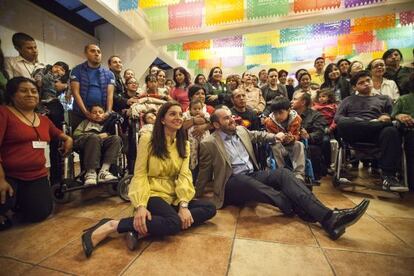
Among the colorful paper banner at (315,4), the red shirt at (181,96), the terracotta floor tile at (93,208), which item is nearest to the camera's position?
the terracotta floor tile at (93,208)

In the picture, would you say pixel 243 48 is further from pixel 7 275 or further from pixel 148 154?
pixel 7 275

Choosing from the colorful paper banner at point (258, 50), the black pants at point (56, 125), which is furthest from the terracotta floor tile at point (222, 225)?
the colorful paper banner at point (258, 50)

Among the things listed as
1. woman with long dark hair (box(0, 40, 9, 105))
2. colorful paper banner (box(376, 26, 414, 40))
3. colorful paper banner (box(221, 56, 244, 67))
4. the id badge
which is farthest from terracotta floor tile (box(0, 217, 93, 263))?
colorful paper banner (box(376, 26, 414, 40))

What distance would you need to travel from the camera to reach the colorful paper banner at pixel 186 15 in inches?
176

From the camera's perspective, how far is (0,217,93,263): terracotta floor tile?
54.9 inches

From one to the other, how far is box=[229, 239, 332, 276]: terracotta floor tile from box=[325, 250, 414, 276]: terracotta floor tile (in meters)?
0.07

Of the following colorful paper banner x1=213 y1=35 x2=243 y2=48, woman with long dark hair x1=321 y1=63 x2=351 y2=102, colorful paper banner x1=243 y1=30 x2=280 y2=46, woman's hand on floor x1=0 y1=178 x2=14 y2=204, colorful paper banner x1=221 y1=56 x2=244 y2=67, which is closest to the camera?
woman's hand on floor x1=0 y1=178 x2=14 y2=204

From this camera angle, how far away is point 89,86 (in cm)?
261

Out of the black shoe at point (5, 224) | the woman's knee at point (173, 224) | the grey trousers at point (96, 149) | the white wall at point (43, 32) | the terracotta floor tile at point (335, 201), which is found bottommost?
the terracotta floor tile at point (335, 201)

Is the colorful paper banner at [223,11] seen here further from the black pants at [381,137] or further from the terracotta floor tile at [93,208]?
the terracotta floor tile at [93,208]

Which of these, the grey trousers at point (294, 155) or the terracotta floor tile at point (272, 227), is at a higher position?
the grey trousers at point (294, 155)

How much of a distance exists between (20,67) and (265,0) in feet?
13.6

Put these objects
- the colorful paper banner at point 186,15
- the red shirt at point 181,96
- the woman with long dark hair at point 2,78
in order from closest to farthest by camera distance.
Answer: the woman with long dark hair at point 2,78, the red shirt at point 181,96, the colorful paper banner at point 186,15

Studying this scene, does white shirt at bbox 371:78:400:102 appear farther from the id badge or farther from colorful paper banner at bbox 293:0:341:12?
the id badge
